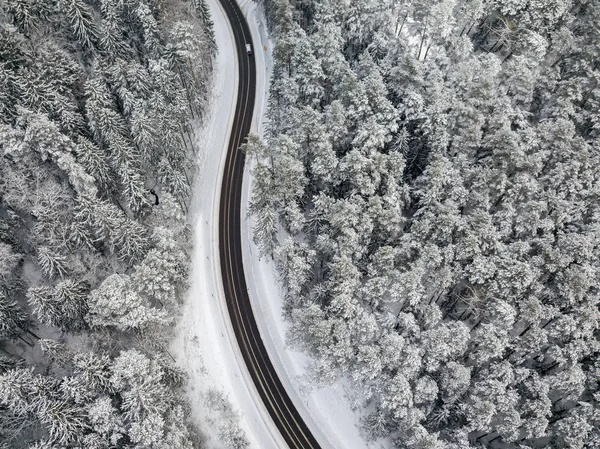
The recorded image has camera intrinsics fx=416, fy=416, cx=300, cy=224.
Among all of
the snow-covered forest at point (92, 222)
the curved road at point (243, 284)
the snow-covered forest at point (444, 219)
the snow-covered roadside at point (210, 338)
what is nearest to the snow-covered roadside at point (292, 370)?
the curved road at point (243, 284)

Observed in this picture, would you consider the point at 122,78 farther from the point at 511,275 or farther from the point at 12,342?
the point at 511,275

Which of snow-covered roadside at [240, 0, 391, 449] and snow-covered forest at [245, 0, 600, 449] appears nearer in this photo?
snow-covered forest at [245, 0, 600, 449]

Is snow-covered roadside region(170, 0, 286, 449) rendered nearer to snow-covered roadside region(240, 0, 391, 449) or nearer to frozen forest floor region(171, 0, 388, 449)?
frozen forest floor region(171, 0, 388, 449)

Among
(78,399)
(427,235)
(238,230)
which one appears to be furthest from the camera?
(238,230)

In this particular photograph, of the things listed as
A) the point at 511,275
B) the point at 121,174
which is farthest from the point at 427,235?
the point at 121,174

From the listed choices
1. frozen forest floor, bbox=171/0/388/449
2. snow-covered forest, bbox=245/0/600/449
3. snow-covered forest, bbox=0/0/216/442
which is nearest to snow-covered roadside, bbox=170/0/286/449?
frozen forest floor, bbox=171/0/388/449

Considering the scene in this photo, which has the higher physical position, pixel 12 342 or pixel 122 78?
pixel 122 78

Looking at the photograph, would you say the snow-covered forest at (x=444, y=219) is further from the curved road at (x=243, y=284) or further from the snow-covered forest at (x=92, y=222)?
the snow-covered forest at (x=92, y=222)
